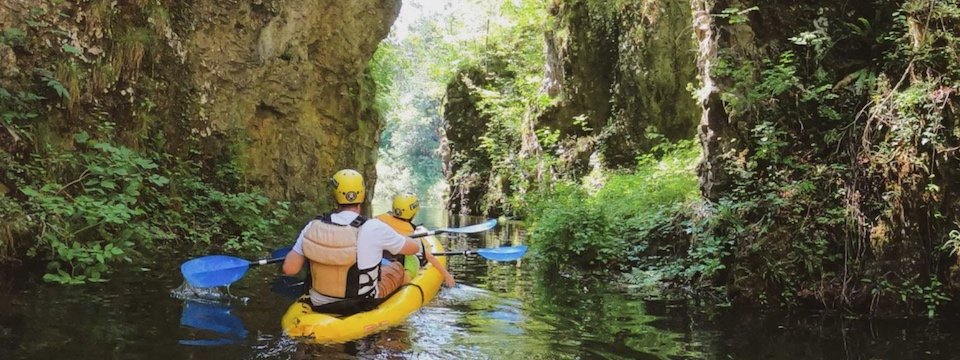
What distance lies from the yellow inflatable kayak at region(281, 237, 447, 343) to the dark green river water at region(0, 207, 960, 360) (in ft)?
0.29

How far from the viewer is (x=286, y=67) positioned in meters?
11.6

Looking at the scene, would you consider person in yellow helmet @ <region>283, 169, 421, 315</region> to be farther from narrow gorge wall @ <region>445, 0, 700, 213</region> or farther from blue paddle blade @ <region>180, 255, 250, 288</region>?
narrow gorge wall @ <region>445, 0, 700, 213</region>

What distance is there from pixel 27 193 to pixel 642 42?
12191mm

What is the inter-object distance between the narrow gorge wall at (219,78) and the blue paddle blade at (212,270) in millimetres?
2561

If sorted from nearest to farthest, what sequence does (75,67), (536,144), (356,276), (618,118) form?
(356,276), (75,67), (618,118), (536,144)

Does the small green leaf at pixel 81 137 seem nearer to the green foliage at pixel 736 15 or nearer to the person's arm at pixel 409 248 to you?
the person's arm at pixel 409 248

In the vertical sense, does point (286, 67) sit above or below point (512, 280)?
above

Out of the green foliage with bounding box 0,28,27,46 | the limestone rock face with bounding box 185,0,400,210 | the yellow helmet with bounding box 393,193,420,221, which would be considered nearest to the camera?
the green foliage with bounding box 0,28,27,46

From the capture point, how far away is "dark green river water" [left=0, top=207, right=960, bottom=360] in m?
4.30

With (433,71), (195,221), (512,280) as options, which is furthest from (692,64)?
(433,71)

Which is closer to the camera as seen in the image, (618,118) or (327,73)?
(327,73)

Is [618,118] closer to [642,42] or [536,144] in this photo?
[642,42]

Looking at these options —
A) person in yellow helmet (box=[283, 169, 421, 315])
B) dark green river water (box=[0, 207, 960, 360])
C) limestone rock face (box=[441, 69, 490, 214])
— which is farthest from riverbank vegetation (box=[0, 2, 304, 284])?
limestone rock face (box=[441, 69, 490, 214])

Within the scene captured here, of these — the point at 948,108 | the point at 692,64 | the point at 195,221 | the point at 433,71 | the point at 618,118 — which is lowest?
the point at 195,221
